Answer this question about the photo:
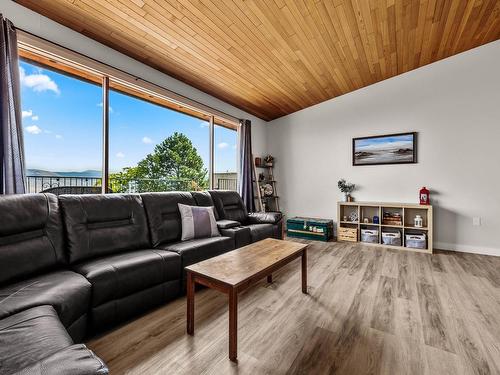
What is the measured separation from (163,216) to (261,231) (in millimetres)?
1333

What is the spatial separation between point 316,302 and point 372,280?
90 cm

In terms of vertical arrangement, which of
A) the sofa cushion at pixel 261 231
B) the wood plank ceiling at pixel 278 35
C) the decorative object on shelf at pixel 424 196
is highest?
the wood plank ceiling at pixel 278 35

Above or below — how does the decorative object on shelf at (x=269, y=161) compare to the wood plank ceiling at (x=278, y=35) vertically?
below

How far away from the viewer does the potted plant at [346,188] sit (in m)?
4.49

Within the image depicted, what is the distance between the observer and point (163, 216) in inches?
104

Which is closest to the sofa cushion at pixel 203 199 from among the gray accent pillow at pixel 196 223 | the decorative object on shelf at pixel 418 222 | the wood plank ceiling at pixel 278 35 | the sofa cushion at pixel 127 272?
the gray accent pillow at pixel 196 223

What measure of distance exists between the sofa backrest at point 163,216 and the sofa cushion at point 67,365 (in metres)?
1.66

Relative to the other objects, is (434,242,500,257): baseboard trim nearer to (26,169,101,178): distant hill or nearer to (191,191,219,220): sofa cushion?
(191,191,219,220): sofa cushion

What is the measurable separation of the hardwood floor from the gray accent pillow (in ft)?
2.15

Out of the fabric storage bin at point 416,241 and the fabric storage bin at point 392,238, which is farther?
the fabric storage bin at point 392,238

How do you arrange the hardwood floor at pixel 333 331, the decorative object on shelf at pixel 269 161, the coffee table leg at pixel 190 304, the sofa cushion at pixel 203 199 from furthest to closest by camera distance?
the decorative object on shelf at pixel 269 161 < the sofa cushion at pixel 203 199 < the coffee table leg at pixel 190 304 < the hardwood floor at pixel 333 331

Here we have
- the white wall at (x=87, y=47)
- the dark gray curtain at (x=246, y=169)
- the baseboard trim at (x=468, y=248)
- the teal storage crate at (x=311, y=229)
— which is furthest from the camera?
the dark gray curtain at (x=246, y=169)

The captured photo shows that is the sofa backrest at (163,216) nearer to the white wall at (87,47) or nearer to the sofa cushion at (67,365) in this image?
the white wall at (87,47)

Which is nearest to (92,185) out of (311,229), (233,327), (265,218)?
(265,218)
